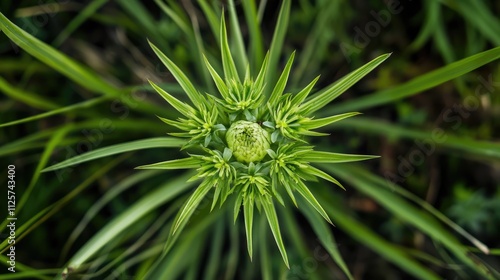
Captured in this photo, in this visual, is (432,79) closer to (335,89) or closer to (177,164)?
(335,89)

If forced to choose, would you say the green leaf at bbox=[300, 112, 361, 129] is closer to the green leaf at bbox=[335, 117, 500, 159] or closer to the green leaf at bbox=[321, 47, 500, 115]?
the green leaf at bbox=[321, 47, 500, 115]

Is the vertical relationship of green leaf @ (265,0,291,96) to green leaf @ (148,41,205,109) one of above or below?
above

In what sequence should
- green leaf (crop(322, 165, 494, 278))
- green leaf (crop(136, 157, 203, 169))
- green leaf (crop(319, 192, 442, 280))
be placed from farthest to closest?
green leaf (crop(319, 192, 442, 280)) < green leaf (crop(322, 165, 494, 278)) < green leaf (crop(136, 157, 203, 169))

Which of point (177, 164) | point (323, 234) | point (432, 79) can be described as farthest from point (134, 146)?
point (432, 79)

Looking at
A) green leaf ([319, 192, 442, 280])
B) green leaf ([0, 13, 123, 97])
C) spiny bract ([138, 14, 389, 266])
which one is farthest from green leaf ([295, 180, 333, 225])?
green leaf ([0, 13, 123, 97])

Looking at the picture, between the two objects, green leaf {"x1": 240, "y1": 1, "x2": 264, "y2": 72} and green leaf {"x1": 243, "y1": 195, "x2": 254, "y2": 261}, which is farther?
green leaf {"x1": 240, "y1": 1, "x2": 264, "y2": 72}

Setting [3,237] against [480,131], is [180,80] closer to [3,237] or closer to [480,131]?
[3,237]

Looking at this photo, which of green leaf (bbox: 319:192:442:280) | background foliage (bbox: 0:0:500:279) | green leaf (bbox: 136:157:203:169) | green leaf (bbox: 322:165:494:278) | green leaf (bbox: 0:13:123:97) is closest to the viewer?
green leaf (bbox: 136:157:203:169)
